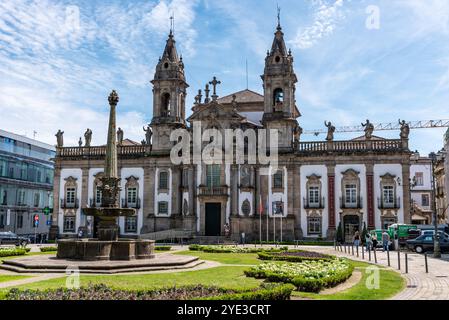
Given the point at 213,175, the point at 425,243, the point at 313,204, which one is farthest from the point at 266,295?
the point at 213,175

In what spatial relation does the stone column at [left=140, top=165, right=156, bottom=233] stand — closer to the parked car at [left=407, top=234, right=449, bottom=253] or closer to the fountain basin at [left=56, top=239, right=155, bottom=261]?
the parked car at [left=407, top=234, right=449, bottom=253]

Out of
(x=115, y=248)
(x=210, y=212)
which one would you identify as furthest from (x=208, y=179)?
(x=115, y=248)

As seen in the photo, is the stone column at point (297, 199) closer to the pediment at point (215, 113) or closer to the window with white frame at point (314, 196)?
the window with white frame at point (314, 196)

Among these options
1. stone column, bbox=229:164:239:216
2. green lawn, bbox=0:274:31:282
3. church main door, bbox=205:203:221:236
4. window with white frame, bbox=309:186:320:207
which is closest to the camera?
green lawn, bbox=0:274:31:282

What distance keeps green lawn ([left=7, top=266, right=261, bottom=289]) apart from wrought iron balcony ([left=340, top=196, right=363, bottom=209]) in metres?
26.0

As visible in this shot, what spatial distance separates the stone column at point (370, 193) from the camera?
139 feet

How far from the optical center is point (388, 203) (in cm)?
4250

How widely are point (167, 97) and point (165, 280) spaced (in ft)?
119

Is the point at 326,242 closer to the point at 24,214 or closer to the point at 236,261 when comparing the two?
the point at 236,261

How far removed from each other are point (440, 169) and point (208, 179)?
108 ft

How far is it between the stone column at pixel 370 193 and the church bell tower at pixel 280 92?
24.1ft

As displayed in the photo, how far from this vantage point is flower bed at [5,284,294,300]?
36.1ft

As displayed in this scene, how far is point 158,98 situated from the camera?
4972 centimetres

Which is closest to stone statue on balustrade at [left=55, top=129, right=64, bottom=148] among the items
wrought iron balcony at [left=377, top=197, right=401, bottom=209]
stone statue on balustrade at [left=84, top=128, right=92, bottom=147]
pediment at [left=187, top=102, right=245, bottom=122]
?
stone statue on balustrade at [left=84, top=128, right=92, bottom=147]
